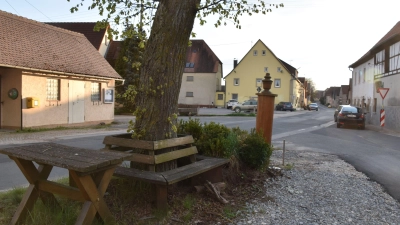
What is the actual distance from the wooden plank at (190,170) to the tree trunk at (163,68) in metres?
0.55

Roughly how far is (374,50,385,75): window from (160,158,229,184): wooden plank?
82.8 feet

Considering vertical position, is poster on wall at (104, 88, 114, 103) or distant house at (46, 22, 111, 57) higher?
distant house at (46, 22, 111, 57)

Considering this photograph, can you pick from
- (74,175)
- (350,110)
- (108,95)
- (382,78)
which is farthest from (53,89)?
(382,78)

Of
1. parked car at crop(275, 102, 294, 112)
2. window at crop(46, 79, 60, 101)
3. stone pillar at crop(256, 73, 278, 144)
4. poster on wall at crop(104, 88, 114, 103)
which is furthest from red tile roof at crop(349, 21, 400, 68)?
window at crop(46, 79, 60, 101)

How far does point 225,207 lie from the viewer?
4.55 meters

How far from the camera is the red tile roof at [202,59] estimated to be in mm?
55312

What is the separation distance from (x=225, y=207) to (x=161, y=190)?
0.98 m

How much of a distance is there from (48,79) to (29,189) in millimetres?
13438

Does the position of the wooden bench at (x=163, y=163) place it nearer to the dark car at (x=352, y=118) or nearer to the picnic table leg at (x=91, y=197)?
the picnic table leg at (x=91, y=197)

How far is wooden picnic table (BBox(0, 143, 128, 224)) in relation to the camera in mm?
3189

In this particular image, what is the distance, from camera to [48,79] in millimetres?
15969

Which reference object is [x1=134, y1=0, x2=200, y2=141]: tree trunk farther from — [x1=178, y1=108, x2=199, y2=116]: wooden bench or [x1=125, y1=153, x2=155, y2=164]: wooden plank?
[x1=178, y1=108, x2=199, y2=116]: wooden bench

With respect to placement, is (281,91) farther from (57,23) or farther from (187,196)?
(187,196)

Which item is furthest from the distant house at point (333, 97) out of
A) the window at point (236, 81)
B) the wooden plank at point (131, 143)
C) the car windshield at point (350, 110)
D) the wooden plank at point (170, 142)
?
the wooden plank at point (131, 143)
